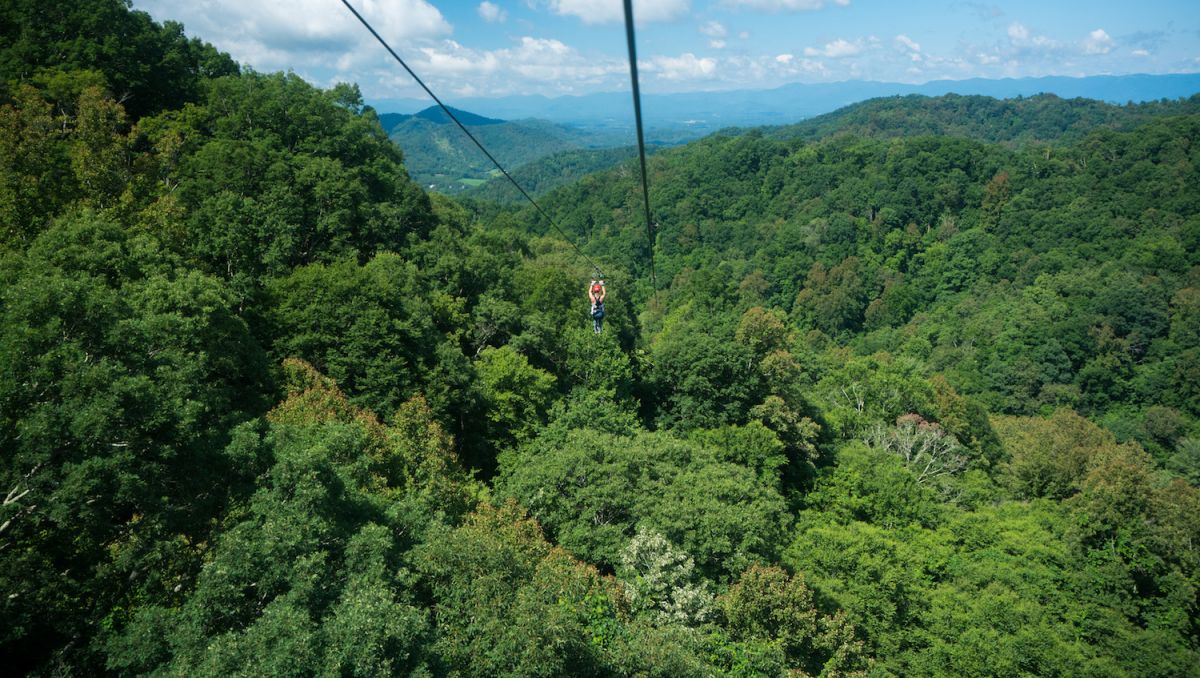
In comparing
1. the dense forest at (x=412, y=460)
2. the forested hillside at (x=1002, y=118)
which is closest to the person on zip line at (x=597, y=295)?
the dense forest at (x=412, y=460)

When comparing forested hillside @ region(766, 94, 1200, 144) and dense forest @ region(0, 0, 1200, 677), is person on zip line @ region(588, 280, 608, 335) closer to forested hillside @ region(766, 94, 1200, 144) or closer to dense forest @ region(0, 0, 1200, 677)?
dense forest @ region(0, 0, 1200, 677)

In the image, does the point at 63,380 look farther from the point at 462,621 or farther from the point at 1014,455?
the point at 1014,455

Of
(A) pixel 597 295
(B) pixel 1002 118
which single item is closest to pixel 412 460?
(A) pixel 597 295

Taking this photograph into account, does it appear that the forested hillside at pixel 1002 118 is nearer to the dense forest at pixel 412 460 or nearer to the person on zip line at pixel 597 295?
the dense forest at pixel 412 460

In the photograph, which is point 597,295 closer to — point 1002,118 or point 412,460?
point 412,460

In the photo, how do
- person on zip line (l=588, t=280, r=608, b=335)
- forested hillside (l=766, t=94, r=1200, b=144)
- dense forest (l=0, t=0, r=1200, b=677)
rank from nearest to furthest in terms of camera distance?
dense forest (l=0, t=0, r=1200, b=677) → person on zip line (l=588, t=280, r=608, b=335) → forested hillside (l=766, t=94, r=1200, b=144)

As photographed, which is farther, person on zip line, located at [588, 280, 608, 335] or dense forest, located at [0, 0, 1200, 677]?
person on zip line, located at [588, 280, 608, 335]

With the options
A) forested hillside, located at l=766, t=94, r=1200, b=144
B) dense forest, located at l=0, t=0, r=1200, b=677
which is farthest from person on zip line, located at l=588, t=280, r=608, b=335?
forested hillside, located at l=766, t=94, r=1200, b=144

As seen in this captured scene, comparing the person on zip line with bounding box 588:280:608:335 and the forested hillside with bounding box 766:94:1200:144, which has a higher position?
the forested hillside with bounding box 766:94:1200:144

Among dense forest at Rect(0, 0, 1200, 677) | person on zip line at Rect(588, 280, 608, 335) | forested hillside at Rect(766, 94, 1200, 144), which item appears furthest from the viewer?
forested hillside at Rect(766, 94, 1200, 144)
